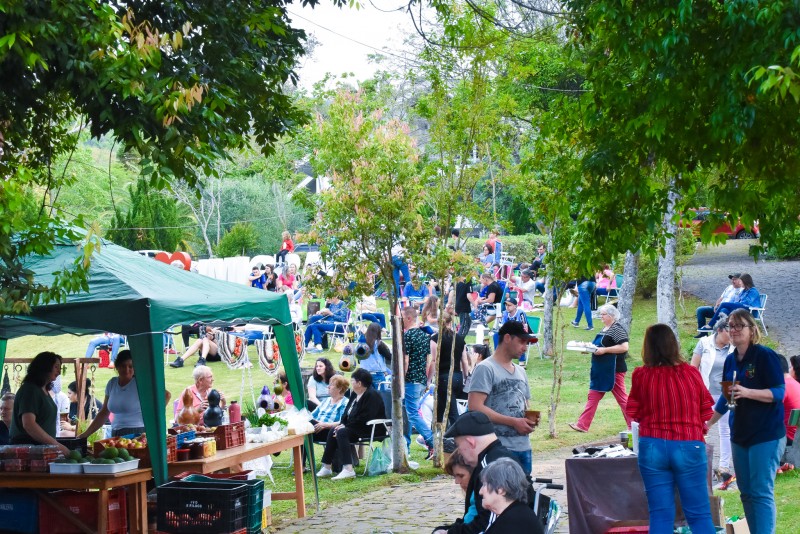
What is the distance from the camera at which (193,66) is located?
26.8ft

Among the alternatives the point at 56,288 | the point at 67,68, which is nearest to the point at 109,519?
the point at 56,288

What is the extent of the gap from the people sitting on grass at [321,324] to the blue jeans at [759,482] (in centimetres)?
1710

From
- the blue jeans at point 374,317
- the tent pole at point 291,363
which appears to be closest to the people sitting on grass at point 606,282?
the blue jeans at point 374,317

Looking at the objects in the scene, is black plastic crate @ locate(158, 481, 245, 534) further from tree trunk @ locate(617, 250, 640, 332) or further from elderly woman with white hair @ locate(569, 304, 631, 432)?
tree trunk @ locate(617, 250, 640, 332)

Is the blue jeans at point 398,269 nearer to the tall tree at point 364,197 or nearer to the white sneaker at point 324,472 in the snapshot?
the tall tree at point 364,197

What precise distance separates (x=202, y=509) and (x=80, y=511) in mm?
1396

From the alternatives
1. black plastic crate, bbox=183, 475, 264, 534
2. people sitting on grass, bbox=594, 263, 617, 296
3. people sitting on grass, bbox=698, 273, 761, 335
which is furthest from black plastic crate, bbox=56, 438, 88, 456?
people sitting on grass, bbox=594, 263, 617, 296

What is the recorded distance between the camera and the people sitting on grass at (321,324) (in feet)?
79.5

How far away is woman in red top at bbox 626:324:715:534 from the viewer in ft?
22.8

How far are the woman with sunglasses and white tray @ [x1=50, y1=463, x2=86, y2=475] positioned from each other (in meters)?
5.37

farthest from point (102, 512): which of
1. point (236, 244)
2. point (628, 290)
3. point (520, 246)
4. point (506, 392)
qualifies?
point (236, 244)

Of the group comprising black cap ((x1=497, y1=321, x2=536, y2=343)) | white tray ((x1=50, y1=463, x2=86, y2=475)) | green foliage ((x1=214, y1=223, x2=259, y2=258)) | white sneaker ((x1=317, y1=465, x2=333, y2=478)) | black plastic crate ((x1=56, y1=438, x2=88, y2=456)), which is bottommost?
white sneaker ((x1=317, y1=465, x2=333, y2=478))

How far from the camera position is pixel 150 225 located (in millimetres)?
39625

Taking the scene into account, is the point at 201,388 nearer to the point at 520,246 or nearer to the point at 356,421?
the point at 356,421
